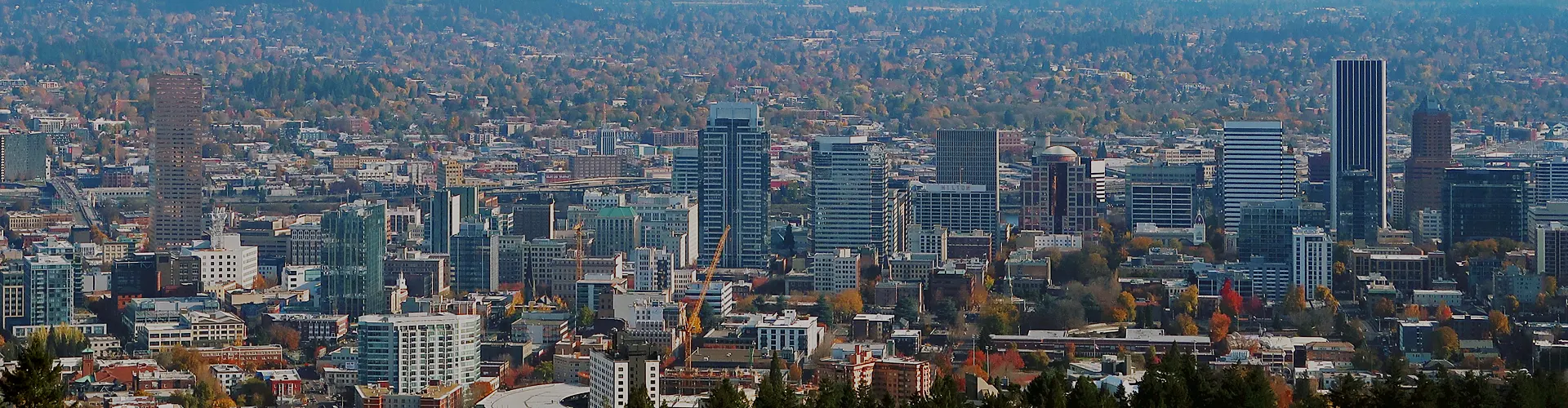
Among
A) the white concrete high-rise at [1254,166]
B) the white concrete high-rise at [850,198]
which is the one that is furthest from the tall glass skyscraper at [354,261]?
the white concrete high-rise at [1254,166]

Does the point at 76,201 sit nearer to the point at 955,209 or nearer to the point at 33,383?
the point at 955,209

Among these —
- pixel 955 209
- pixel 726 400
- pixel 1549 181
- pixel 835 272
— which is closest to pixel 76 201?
pixel 955 209

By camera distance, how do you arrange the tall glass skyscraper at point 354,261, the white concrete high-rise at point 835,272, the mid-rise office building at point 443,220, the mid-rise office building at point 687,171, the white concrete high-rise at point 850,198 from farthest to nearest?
the mid-rise office building at point 687,171, the white concrete high-rise at point 850,198, the mid-rise office building at point 443,220, the white concrete high-rise at point 835,272, the tall glass skyscraper at point 354,261

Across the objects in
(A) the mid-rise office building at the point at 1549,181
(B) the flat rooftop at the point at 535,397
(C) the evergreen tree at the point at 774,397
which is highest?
(A) the mid-rise office building at the point at 1549,181

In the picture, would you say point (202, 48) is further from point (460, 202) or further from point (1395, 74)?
point (460, 202)

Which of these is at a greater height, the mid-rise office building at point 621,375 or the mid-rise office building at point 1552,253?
the mid-rise office building at point 1552,253

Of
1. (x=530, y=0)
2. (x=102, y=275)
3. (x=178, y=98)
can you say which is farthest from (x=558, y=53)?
(x=102, y=275)

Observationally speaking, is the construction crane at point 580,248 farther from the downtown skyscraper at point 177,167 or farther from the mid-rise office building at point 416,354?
the mid-rise office building at point 416,354
